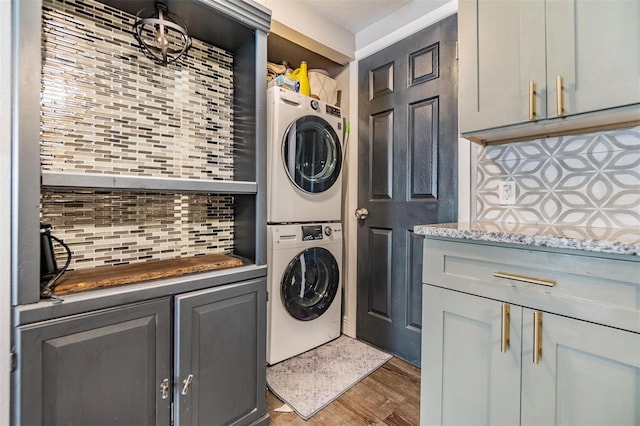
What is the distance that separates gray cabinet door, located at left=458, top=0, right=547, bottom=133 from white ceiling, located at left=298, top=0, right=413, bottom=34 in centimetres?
77

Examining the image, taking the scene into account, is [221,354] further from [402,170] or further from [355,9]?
[355,9]

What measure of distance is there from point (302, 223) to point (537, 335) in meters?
1.36

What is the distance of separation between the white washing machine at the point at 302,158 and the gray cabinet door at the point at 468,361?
994mm

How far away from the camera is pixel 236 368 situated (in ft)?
4.11

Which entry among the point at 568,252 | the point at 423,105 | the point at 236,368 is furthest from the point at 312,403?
the point at 423,105

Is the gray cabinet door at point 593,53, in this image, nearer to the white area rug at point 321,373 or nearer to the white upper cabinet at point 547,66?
the white upper cabinet at point 547,66

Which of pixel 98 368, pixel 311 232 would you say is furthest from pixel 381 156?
pixel 98 368

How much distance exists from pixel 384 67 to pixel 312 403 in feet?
7.04

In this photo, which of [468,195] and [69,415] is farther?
[468,195]

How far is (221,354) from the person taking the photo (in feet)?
3.95

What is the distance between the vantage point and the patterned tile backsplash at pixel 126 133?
A: 44.9 inches

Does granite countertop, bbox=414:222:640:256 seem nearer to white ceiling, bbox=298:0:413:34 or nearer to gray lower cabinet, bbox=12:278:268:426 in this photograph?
gray lower cabinet, bbox=12:278:268:426

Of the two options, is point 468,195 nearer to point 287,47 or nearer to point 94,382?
point 287,47

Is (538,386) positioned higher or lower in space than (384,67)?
lower
